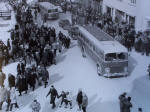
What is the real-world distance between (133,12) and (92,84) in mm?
17716

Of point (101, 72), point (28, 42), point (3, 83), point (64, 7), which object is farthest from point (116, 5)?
point (3, 83)

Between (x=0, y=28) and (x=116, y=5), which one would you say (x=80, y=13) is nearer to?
(x=116, y=5)

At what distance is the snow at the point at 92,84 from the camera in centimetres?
1937

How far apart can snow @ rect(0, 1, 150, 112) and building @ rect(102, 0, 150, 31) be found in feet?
25.0

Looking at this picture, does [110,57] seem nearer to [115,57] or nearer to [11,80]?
[115,57]

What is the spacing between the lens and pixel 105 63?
22.9m

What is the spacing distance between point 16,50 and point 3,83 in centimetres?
565

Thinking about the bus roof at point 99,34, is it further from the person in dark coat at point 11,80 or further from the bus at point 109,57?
the person in dark coat at point 11,80

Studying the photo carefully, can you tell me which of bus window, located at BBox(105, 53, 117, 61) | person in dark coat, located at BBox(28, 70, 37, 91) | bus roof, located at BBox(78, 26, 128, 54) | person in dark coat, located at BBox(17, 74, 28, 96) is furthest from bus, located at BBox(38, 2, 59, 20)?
person in dark coat, located at BBox(17, 74, 28, 96)

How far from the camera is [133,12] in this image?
37.9 meters

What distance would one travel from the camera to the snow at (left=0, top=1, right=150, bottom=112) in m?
19.4

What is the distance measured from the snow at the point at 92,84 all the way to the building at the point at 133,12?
300 inches

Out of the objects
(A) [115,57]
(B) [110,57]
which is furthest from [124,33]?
(B) [110,57]

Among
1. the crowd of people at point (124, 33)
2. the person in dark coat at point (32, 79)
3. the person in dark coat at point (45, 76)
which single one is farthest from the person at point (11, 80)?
the crowd of people at point (124, 33)
